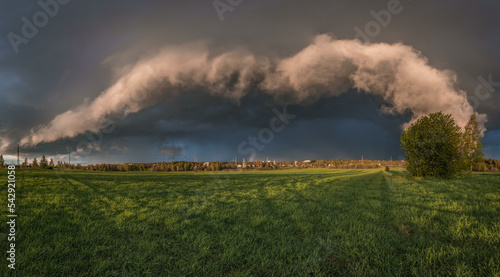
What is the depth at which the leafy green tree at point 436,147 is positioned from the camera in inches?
1018

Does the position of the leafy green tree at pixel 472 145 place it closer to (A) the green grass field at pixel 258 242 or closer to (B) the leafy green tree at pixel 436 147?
(B) the leafy green tree at pixel 436 147

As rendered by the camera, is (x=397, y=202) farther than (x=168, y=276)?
Yes

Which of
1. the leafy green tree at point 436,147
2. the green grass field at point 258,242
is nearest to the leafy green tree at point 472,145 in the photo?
the leafy green tree at point 436,147

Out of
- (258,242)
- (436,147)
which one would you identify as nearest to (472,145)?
(436,147)

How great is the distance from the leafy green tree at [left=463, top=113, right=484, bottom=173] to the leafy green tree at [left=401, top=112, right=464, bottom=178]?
76.2 inches

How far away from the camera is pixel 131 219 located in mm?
7535

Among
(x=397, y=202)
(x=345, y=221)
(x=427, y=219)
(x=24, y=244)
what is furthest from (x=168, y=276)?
(x=397, y=202)

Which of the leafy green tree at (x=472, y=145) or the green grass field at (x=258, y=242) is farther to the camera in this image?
the leafy green tree at (x=472, y=145)

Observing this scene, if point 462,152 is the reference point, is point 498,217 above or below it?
below

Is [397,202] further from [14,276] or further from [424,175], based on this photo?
[424,175]

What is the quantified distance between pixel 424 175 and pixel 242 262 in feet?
105

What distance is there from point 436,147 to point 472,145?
9.38 metres

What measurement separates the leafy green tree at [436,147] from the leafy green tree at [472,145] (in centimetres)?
194

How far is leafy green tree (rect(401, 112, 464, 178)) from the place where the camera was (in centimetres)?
2586
